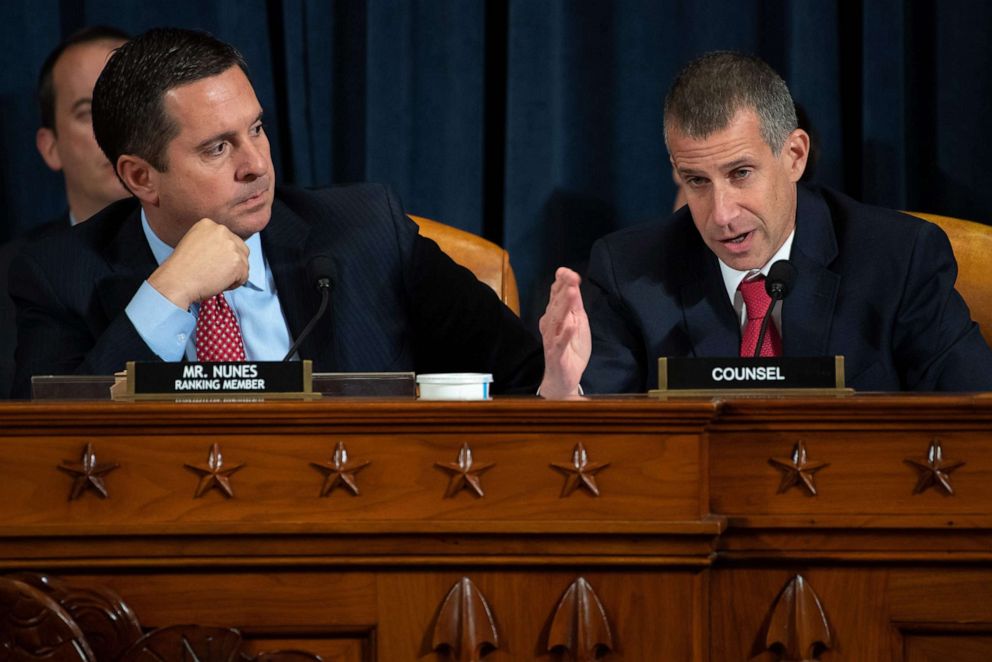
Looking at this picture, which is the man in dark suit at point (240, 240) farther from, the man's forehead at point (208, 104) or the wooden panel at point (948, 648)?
the wooden panel at point (948, 648)

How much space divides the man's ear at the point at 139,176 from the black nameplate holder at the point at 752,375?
1102 mm

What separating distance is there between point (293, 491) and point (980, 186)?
2.10m

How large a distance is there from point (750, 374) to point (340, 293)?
0.91 meters

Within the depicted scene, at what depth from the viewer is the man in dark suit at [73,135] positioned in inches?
116

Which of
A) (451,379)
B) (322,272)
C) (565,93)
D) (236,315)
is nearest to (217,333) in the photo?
(236,315)

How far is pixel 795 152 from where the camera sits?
7.46ft

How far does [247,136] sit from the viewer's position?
2229mm

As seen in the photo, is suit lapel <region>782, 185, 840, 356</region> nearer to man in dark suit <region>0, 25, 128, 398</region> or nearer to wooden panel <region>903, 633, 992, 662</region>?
wooden panel <region>903, 633, 992, 662</region>

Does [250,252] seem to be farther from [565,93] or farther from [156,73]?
[565,93]

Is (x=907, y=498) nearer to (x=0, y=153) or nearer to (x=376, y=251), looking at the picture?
(x=376, y=251)

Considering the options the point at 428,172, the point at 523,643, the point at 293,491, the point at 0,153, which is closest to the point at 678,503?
the point at 523,643

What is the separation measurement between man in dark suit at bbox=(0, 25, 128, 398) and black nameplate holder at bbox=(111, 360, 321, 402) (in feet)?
5.01

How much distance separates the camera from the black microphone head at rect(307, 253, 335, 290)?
1.96m

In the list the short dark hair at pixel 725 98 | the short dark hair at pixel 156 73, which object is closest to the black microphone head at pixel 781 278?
the short dark hair at pixel 725 98
